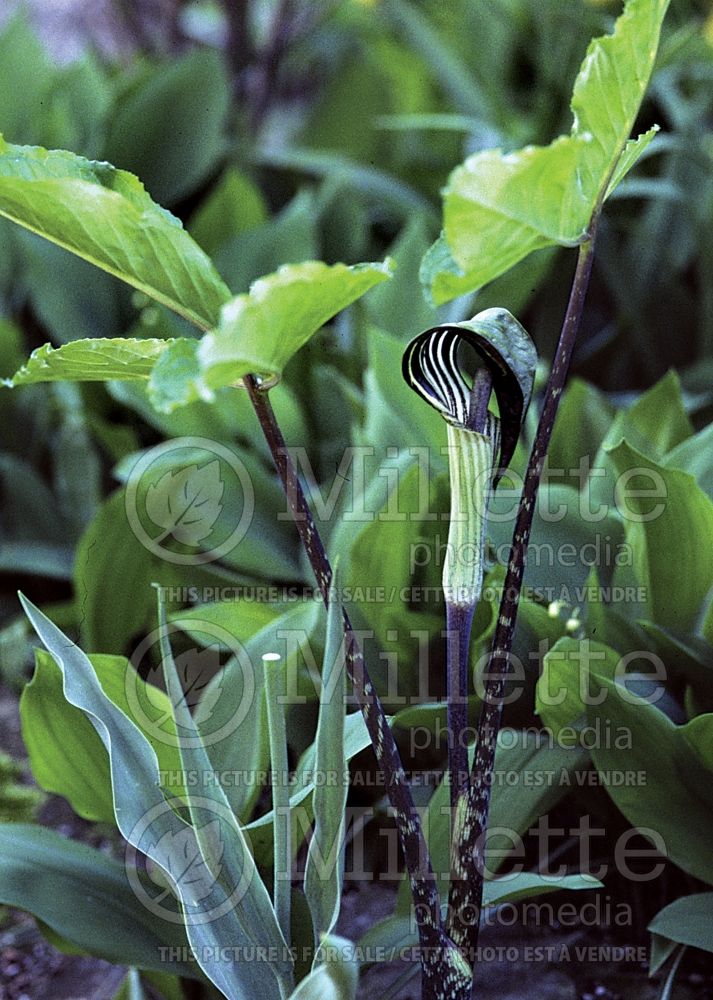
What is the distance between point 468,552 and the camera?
0.66 metres

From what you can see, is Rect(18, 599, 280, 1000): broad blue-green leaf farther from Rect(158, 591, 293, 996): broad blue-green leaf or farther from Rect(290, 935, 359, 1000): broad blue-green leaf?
Rect(290, 935, 359, 1000): broad blue-green leaf

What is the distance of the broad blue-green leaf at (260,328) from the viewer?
1.66 ft

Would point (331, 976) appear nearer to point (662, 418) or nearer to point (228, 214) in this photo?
point (662, 418)

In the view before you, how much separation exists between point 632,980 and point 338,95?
176 centimetres

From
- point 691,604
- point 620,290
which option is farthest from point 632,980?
point 620,290

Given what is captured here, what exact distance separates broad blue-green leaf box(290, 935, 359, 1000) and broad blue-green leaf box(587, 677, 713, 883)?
267mm

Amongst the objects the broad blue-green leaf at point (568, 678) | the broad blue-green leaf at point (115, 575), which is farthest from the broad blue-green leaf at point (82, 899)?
the broad blue-green leaf at point (115, 575)

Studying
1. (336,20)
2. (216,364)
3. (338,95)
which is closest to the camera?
(216,364)

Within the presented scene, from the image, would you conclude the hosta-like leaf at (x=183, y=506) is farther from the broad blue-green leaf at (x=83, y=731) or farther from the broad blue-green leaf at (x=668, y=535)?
the broad blue-green leaf at (x=668, y=535)

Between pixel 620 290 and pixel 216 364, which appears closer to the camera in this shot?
pixel 216 364

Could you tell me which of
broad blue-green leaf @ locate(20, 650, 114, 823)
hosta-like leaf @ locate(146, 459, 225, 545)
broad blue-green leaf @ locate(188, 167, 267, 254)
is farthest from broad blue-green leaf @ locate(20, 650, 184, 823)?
broad blue-green leaf @ locate(188, 167, 267, 254)

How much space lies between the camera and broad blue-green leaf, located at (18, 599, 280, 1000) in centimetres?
68

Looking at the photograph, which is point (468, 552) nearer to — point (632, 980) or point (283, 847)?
point (283, 847)

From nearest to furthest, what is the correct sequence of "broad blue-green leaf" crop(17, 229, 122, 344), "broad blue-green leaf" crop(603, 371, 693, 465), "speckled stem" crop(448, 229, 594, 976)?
"speckled stem" crop(448, 229, 594, 976), "broad blue-green leaf" crop(603, 371, 693, 465), "broad blue-green leaf" crop(17, 229, 122, 344)
